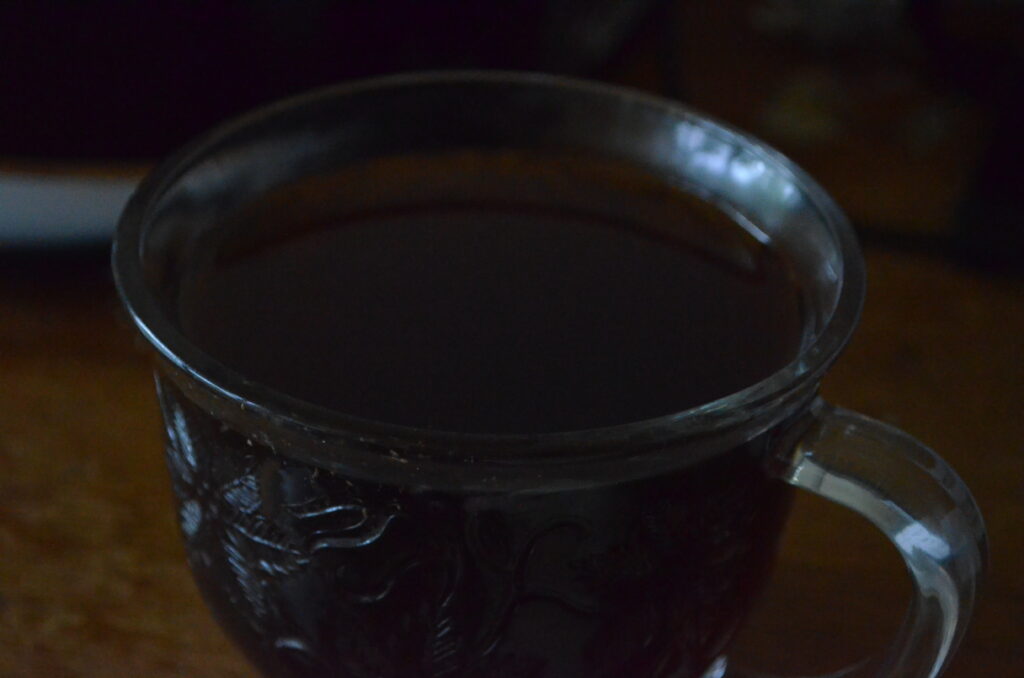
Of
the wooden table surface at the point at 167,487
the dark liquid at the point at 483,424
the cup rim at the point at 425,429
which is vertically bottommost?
the wooden table surface at the point at 167,487

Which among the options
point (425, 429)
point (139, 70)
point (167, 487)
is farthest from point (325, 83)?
point (425, 429)

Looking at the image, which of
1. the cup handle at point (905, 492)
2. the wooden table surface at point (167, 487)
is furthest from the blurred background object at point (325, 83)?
the cup handle at point (905, 492)

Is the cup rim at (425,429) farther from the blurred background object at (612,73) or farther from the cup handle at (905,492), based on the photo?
the blurred background object at (612,73)

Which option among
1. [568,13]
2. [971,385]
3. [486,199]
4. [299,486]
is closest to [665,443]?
[299,486]

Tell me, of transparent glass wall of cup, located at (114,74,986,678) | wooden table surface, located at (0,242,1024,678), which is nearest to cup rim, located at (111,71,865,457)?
transparent glass wall of cup, located at (114,74,986,678)

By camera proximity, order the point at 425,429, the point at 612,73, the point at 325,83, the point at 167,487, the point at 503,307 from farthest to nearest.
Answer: the point at 612,73 < the point at 325,83 < the point at 167,487 < the point at 503,307 < the point at 425,429

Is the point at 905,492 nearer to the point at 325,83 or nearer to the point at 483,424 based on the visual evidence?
the point at 483,424
